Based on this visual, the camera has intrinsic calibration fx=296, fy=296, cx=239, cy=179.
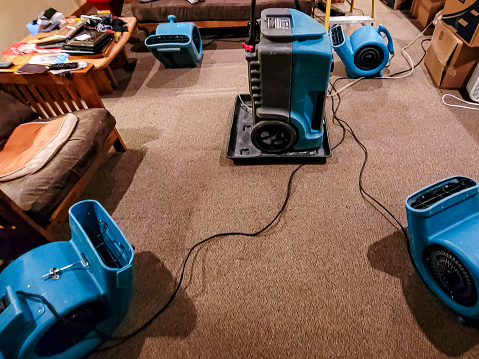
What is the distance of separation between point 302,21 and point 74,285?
150 cm

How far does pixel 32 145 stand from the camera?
4.96ft

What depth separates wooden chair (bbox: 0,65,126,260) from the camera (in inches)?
47.2

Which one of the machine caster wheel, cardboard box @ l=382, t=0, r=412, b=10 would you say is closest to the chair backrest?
the machine caster wheel

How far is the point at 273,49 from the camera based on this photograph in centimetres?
131

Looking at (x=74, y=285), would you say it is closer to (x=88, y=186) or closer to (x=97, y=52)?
(x=88, y=186)

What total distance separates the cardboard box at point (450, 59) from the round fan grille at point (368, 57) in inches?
16.7

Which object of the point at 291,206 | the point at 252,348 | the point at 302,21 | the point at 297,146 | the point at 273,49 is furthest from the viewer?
the point at 297,146

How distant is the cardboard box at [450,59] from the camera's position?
6.69 feet

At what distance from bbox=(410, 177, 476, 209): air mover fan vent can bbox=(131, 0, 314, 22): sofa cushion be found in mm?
2359

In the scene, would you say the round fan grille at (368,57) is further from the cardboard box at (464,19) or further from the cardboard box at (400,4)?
the cardboard box at (400,4)

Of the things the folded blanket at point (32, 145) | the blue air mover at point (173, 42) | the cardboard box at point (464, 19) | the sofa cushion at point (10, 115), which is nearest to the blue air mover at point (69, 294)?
the folded blanket at point (32, 145)

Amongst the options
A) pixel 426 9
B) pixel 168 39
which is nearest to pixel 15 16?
pixel 168 39

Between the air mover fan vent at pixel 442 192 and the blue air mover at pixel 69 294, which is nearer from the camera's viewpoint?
the blue air mover at pixel 69 294

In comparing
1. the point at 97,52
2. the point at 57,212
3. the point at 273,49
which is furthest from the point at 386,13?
the point at 57,212
